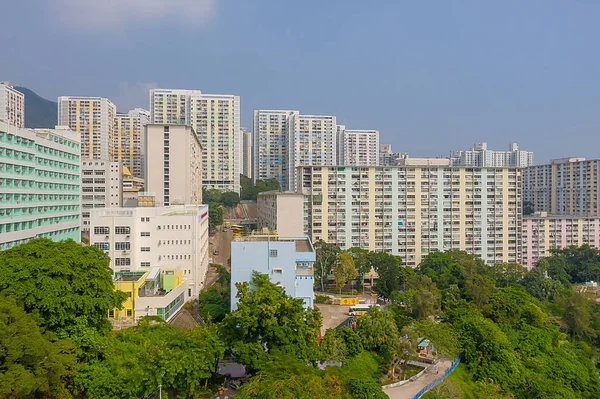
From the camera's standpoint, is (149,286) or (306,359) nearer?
(306,359)

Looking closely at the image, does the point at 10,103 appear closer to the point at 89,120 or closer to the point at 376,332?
the point at 89,120

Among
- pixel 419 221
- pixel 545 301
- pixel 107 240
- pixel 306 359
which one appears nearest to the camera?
pixel 306 359

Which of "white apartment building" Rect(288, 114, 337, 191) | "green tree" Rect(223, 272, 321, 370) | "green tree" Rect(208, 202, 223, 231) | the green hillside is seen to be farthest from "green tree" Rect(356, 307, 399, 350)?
the green hillside

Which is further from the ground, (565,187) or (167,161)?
(167,161)

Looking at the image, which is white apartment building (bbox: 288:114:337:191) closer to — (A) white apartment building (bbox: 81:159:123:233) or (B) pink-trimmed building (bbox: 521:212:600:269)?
(A) white apartment building (bbox: 81:159:123:233)

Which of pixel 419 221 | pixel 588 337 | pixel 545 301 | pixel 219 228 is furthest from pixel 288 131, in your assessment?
pixel 588 337

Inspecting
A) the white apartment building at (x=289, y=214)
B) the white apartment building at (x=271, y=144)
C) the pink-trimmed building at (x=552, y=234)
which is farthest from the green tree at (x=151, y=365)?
the white apartment building at (x=271, y=144)

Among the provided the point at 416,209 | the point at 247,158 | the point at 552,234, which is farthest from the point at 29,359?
the point at 247,158

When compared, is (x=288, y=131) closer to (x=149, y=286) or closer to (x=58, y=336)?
(x=149, y=286)
